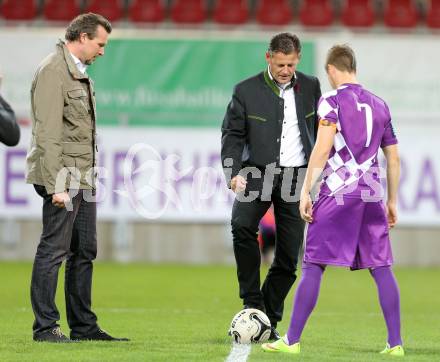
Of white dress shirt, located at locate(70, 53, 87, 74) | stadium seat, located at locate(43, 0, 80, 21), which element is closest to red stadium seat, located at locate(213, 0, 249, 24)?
stadium seat, located at locate(43, 0, 80, 21)

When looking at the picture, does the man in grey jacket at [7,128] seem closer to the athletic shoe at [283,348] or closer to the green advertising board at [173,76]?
the athletic shoe at [283,348]

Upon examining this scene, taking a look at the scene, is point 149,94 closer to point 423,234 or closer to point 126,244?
point 126,244

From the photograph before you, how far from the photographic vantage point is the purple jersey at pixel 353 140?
5.82 m

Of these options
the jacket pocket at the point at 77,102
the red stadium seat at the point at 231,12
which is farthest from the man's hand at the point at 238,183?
the red stadium seat at the point at 231,12

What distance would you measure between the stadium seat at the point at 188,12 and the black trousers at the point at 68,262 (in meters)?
10.5

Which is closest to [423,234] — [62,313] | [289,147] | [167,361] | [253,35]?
[253,35]

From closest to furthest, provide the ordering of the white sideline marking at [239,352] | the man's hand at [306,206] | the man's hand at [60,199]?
the white sideline marking at [239,352] → the man's hand at [306,206] → the man's hand at [60,199]

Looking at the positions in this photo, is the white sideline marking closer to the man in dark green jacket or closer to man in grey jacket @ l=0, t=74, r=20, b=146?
the man in dark green jacket

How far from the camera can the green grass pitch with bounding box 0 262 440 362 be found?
5875 mm

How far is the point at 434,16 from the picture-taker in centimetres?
1680

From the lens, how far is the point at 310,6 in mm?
17094

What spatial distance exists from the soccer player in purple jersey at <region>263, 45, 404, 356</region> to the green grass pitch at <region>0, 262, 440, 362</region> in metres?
0.31

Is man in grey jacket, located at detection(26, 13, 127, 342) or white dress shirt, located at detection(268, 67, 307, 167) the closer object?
man in grey jacket, located at detection(26, 13, 127, 342)

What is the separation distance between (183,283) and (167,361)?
6447 mm
